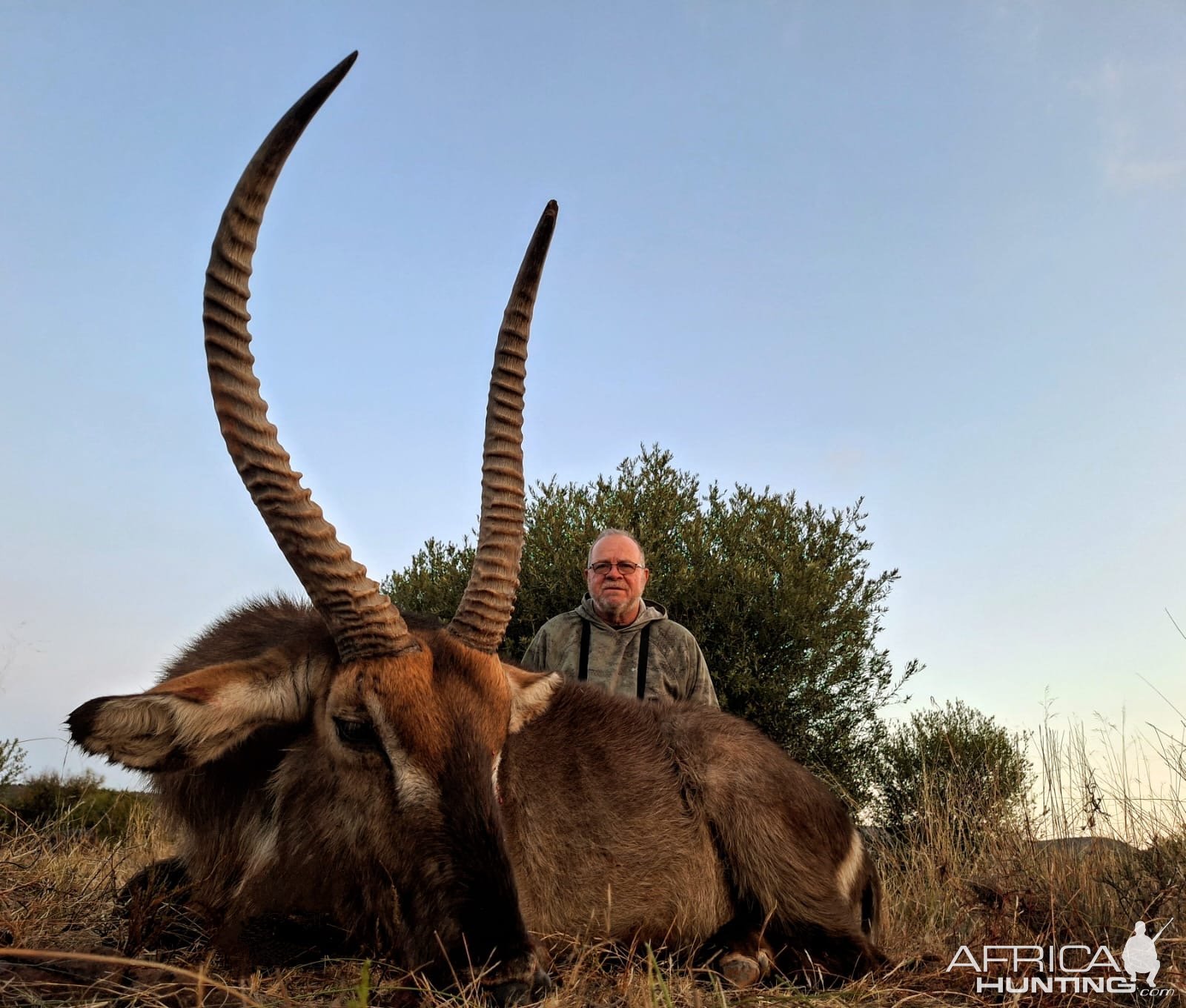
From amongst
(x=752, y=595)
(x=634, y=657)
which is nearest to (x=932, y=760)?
(x=752, y=595)

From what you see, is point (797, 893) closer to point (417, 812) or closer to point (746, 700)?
point (417, 812)

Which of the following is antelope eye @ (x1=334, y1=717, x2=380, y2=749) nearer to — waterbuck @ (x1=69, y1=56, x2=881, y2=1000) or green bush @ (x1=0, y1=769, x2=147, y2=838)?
waterbuck @ (x1=69, y1=56, x2=881, y2=1000)

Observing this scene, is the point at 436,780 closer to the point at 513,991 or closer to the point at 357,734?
the point at 357,734

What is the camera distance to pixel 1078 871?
6.55 meters

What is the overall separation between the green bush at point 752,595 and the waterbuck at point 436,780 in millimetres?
10187

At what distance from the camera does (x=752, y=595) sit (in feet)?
53.3

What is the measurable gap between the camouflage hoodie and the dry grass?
2.29 metres

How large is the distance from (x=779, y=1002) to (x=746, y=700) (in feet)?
39.5

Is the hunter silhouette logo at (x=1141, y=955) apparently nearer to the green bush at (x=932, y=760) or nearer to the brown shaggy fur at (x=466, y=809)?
the brown shaggy fur at (x=466, y=809)

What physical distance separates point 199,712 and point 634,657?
5429 mm

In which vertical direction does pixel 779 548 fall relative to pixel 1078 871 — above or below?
above

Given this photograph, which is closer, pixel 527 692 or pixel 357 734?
pixel 357 734

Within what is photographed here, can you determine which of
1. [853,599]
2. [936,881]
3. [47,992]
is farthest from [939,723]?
[47,992]

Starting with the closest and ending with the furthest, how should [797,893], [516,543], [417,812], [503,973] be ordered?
[503,973] < [417,812] < [516,543] < [797,893]
